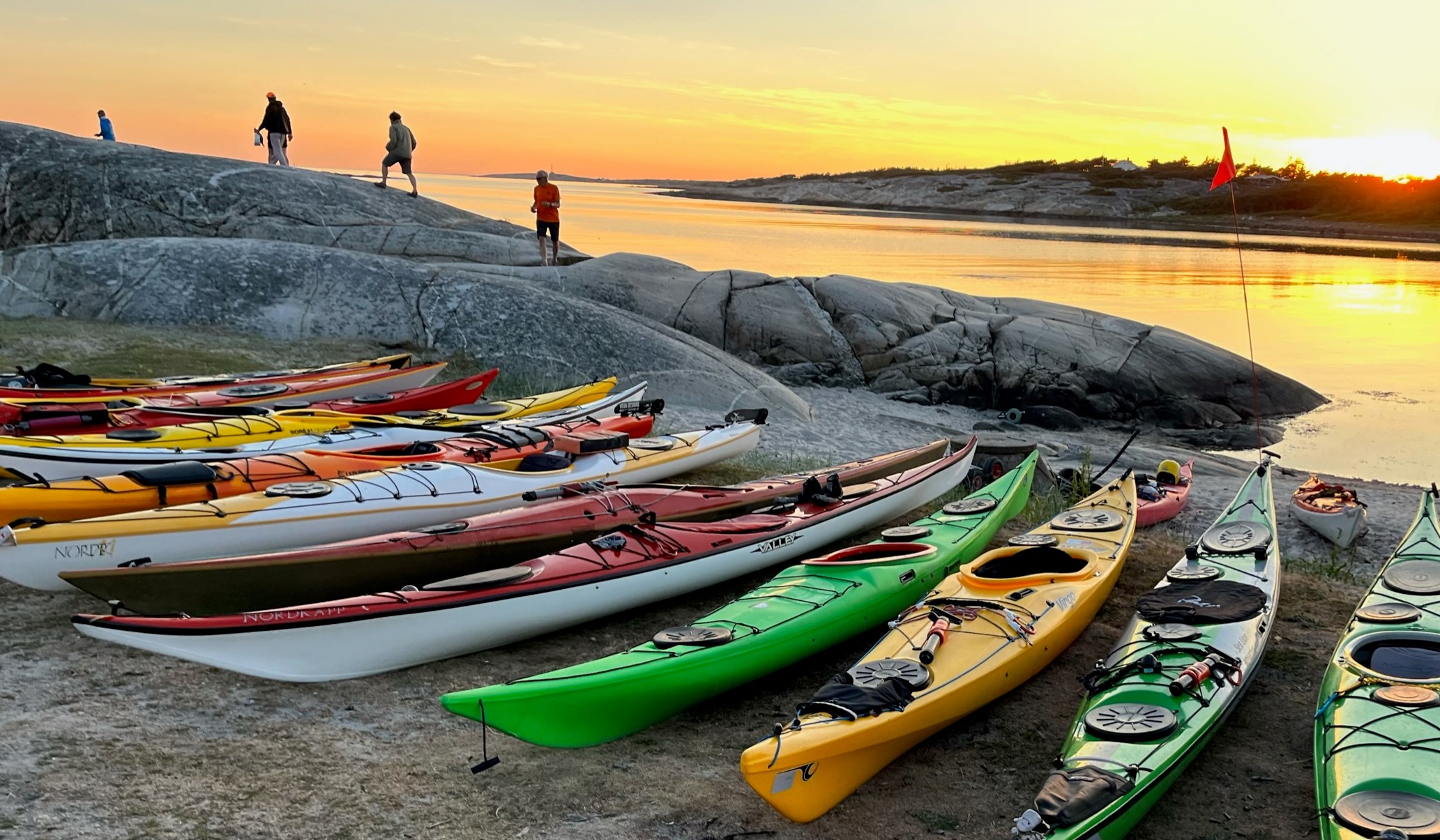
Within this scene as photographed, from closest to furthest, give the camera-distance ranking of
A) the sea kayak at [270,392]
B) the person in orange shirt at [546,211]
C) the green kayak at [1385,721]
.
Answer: the green kayak at [1385,721] → the sea kayak at [270,392] → the person in orange shirt at [546,211]

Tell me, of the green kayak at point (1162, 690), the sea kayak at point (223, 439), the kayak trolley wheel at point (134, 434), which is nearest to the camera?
the green kayak at point (1162, 690)

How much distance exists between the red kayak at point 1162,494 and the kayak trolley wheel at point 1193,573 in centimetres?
341

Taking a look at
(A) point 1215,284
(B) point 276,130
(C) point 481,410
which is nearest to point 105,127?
(B) point 276,130

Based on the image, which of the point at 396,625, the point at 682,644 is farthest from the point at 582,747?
the point at 396,625

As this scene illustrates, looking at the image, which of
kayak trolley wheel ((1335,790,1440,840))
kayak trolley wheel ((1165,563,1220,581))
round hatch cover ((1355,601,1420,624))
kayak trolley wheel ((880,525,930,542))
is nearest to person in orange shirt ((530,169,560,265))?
kayak trolley wheel ((880,525,930,542))

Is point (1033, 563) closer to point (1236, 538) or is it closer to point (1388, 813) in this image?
point (1236, 538)

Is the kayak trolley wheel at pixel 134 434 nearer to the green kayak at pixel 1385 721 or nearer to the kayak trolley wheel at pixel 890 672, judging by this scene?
the kayak trolley wheel at pixel 890 672

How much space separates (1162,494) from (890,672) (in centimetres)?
684

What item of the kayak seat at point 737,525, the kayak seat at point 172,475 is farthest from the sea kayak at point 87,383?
the kayak seat at point 737,525

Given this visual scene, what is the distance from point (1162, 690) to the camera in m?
4.70

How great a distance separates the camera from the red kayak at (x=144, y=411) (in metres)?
8.16

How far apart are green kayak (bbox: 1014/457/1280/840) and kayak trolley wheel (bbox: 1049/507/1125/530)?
0.54m

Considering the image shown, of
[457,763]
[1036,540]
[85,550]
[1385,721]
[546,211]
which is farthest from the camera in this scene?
[546,211]

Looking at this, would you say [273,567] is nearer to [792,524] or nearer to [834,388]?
[792,524]
